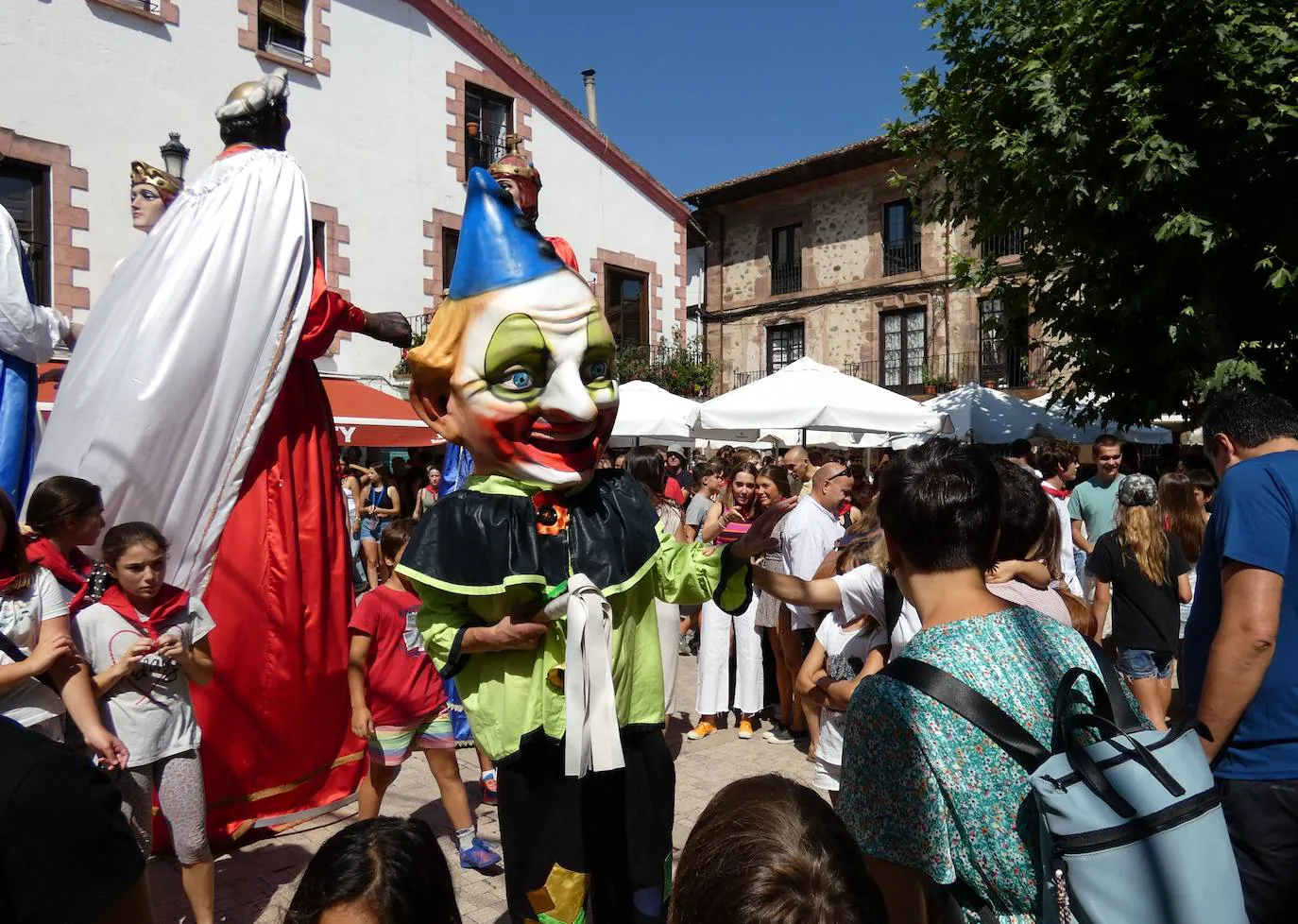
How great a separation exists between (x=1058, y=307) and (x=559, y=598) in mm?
8329

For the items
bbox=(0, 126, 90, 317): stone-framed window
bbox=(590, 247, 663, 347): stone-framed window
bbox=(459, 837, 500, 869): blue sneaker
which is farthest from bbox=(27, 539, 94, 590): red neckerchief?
bbox=(590, 247, 663, 347): stone-framed window

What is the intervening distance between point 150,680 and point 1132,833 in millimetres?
2886

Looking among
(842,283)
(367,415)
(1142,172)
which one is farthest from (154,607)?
(842,283)

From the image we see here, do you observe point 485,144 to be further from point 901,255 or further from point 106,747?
point 106,747

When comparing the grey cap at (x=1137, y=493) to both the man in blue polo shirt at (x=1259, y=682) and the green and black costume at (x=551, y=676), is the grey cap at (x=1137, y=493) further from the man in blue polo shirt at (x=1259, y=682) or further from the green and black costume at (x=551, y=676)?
the green and black costume at (x=551, y=676)

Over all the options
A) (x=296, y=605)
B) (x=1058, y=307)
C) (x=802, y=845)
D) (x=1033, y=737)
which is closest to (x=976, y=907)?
(x=1033, y=737)

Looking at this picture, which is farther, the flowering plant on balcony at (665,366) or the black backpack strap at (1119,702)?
the flowering plant on balcony at (665,366)

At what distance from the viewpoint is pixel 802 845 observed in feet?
4.25

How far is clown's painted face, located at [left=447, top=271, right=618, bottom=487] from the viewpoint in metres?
2.45

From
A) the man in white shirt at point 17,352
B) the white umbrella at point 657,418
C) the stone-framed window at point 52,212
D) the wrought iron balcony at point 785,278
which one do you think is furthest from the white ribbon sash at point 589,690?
the wrought iron balcony at point 785,278

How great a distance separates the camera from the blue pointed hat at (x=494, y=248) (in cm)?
250

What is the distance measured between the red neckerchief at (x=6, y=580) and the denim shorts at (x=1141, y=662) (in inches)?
202

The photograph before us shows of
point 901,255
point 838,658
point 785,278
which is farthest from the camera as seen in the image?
point 785,278

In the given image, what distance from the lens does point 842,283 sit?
2378 centimetres
